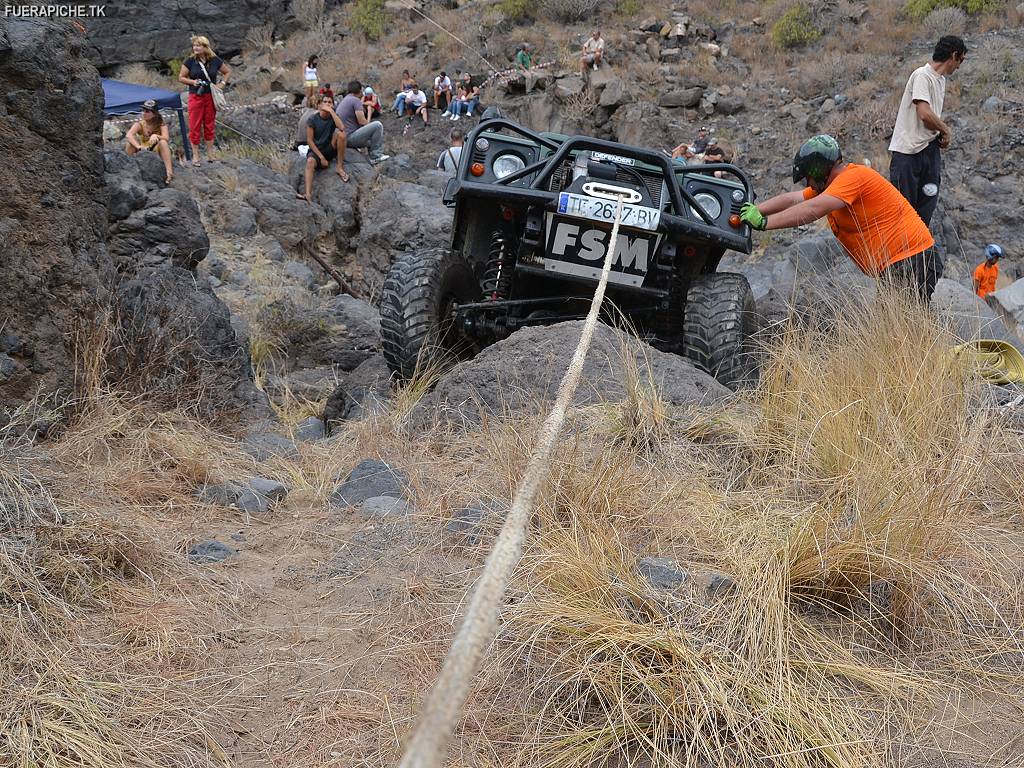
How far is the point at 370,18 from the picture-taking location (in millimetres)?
31578

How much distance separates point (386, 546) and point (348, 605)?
40 centimetres

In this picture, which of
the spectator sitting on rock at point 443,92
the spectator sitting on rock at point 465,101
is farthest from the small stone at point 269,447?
the spectator sitting on rock at point 443,92

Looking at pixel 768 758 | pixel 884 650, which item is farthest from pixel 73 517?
pixel 884 650

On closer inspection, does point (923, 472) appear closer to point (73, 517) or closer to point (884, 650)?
point (884, 650)

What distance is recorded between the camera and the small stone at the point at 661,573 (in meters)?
2.61

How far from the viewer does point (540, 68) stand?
24.3m

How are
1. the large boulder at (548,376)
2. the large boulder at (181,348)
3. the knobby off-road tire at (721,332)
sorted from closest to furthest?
the large boulder at (548,376), the large boulder at (181,348), the knobby off-road tire at (721,332)

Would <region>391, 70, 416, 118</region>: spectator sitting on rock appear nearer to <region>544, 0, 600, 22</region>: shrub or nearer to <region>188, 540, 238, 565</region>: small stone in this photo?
<region>544, 0, 600, 22</region>: shrub

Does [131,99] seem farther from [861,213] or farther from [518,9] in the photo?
[518,9]

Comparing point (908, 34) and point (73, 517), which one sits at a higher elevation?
point (908, 34)

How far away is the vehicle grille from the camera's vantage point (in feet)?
18.7

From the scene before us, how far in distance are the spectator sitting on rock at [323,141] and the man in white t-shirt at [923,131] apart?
8.45 meters

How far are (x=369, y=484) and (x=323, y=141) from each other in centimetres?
1071

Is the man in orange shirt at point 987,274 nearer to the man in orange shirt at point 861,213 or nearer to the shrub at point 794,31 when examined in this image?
the man in orange shirt at point 861,213
